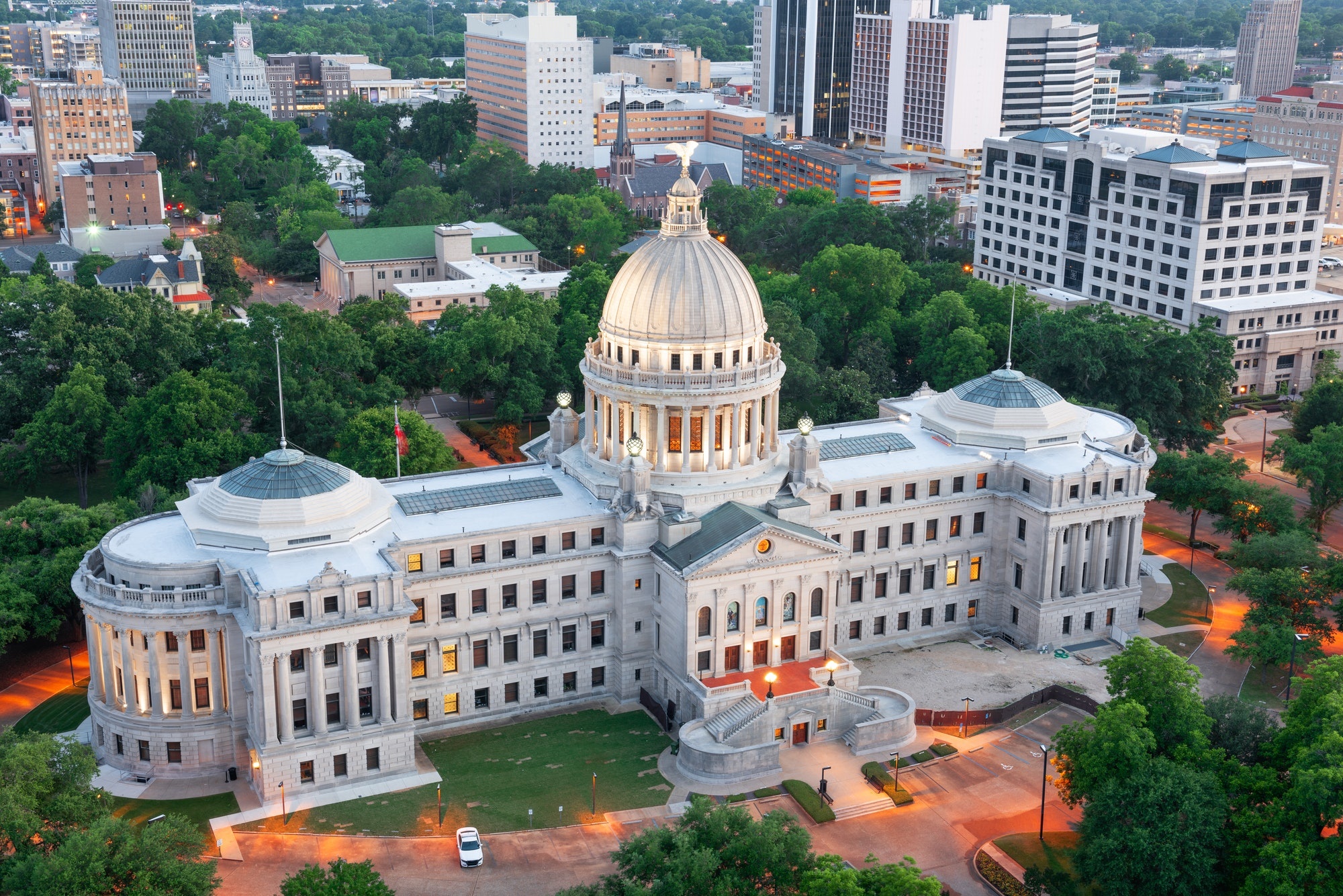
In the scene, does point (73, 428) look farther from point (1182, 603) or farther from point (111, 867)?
point (1182, 603)

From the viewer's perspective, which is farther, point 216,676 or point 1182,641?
point 1182,641

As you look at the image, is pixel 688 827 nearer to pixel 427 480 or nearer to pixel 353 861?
pixel 353 861

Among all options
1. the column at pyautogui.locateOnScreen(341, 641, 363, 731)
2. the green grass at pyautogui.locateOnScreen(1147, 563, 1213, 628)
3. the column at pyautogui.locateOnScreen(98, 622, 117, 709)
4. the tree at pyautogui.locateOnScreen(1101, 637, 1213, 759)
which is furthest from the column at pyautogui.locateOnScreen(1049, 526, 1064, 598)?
the column at pyautogui.locateOnScreen(98, 622, 117, 709)

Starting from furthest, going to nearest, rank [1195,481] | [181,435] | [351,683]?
[181,435]
[1195,481]
[351,683]

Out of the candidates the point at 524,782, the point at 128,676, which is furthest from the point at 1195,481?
the point at 128,676

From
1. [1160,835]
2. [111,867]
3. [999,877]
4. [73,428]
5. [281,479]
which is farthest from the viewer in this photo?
[73,428]

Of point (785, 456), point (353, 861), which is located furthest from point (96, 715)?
point (785, 456)

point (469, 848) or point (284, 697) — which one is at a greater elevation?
point (284, 697)

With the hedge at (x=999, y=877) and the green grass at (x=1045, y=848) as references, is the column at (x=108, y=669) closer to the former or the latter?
the hedge at (x=999, y=877)
